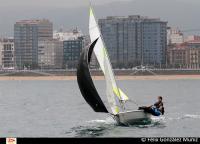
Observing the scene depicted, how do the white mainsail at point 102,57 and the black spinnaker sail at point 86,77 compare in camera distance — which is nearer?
the black spinnaker sail at point 86,77

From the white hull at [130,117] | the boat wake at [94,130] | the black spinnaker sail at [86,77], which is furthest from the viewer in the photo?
the white hull at [130,117]

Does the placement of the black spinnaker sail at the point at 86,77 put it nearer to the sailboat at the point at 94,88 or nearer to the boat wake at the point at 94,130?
the sailboat at the point at 94,88

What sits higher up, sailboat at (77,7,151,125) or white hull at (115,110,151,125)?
sailboat at (77,7,151,125)

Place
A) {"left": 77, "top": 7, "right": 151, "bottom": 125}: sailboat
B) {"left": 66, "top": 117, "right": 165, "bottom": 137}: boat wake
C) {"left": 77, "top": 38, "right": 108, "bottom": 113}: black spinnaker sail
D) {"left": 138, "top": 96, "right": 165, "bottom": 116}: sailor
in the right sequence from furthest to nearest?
{"left": 138, "top": 96, "right": 165, "bottom": 116}: sailor
{"left": 77, "top": 7, "right": 151, "bottom": 125}: sailboat
{"left": 77, "top": 38, "right": 108, "bottom": 113}: black spinnaker sail
{"left": 66, "top": 117, "right": 165, "bottom": 137}: boat wake

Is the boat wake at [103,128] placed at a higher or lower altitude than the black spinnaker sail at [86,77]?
lower

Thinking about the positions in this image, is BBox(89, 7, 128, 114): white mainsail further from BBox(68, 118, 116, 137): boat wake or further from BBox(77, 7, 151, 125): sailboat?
BBox(68, 118, 116, 137): boat wake

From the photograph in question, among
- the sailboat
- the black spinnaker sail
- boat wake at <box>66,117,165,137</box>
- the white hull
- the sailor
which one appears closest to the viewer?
boat wake at <box>66,117,165,137</box>

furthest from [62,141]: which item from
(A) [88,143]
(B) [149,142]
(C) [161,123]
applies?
(C) [161,123]

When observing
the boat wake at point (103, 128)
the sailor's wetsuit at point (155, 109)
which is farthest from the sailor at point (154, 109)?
the boat wake at point (103, 128)

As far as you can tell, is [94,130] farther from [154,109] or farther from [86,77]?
[154,109]

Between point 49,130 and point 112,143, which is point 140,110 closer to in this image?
point 49,130

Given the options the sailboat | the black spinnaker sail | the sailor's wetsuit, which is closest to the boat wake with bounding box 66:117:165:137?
the sailboat

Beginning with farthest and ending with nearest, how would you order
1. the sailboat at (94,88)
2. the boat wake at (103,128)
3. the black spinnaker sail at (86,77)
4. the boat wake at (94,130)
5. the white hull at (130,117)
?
the white hull at (130,117) → the sailboat at (94,88) → the black spinnaker sail at (86,77) → the boat wake at (103,128) → the boat wake at (94,130)

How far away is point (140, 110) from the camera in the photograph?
3103cm
